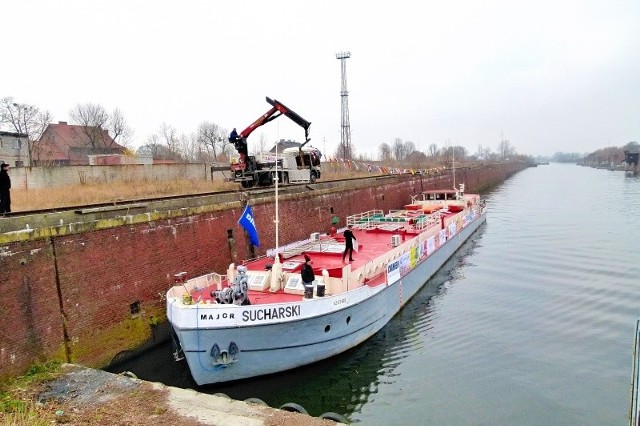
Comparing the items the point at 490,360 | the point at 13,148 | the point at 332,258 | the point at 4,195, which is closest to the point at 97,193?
the point at 4,195

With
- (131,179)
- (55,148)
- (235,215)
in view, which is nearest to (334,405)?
(235,215)

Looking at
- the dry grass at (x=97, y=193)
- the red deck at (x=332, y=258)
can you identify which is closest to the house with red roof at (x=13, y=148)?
the dry grass at (x=97, y=193)

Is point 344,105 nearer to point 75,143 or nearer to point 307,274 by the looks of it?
point 75,143

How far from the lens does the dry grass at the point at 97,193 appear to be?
16672 millimetres

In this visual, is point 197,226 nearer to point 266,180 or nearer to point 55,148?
point 266,180

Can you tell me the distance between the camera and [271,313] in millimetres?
11227

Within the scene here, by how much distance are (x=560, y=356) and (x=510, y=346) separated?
1393mm

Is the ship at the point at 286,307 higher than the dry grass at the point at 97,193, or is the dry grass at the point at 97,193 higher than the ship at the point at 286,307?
the dry grass at the point at 97,193

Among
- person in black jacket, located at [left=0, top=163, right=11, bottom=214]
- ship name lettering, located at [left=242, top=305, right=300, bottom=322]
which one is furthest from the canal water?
person in black jacket, located at [left=0, top=163, right=11, bottom=214]

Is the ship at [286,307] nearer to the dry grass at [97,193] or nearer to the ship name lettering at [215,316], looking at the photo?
the ship name lettering at [215,316]

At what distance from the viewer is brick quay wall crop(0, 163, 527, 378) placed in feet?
34.0

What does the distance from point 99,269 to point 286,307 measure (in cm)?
528

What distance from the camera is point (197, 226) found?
15898mm

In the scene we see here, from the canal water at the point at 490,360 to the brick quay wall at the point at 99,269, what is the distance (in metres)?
1.44
